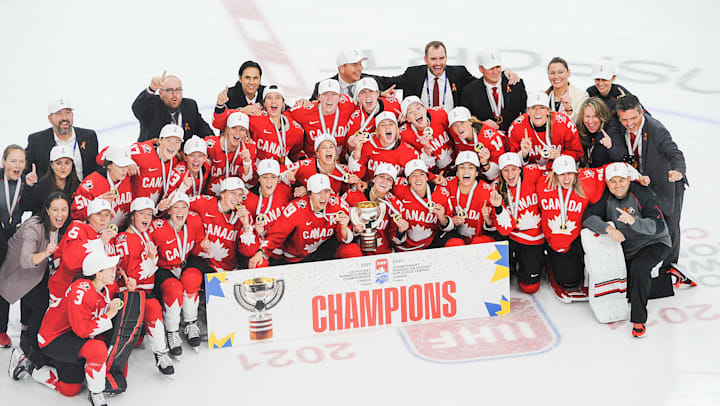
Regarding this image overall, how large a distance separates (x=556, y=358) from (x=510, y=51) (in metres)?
6.76

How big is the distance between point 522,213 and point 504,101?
132 centimetres

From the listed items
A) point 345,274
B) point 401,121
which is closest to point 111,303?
point 345,274

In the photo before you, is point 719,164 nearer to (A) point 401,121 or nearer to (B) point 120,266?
(A) point 401,121

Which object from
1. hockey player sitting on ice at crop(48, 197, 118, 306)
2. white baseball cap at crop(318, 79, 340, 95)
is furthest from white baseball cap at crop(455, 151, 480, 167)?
hockey player sitting on ice at crop(48, 197, 118, 306)

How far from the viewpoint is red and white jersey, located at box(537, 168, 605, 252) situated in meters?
6.84

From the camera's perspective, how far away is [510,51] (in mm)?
12125

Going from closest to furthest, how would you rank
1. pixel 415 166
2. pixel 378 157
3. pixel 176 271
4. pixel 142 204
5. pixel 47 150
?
pixel 142 204 → pixel 176 271 → pixel 415 166 → pixel 47 150 → pixel 378 157

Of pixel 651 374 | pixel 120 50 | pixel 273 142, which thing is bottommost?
pixel 651 374

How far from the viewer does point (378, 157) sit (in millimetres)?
7180

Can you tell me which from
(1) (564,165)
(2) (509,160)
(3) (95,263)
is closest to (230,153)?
(3) (95,263)

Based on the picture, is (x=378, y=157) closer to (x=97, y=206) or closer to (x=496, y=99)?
(x=496, y=99)

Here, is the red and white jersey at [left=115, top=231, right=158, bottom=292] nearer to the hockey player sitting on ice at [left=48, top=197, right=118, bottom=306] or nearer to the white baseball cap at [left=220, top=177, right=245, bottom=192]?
the hockey player sitting on ice at [left=48, top=197, right=118, bottom=306]

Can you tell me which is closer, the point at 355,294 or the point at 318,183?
the point at 355,294

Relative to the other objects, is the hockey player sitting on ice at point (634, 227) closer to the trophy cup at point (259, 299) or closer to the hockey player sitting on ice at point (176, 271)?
the trophy cup at point (259, 299)
